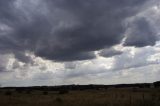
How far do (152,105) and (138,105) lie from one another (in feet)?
4.45

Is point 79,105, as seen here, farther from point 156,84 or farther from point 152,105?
point 156,84

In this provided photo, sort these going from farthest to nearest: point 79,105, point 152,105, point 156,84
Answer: point 156,84 < point 79,105 < point 152,105

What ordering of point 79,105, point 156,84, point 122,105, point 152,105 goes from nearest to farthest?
point 152,105 < point 122,105 < point 79,105 < point 156,84

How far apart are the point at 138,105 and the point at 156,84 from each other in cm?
10119

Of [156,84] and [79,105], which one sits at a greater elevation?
[156,84]

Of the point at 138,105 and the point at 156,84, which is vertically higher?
the point at 156,84

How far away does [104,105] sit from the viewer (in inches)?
1180

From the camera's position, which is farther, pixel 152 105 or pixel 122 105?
pixel 122 105

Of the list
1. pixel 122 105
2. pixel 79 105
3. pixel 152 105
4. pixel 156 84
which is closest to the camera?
pixel 152 105

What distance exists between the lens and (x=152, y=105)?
24938 mm

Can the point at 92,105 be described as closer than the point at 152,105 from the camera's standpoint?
No

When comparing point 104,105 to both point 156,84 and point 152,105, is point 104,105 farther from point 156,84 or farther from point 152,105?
point 156,84

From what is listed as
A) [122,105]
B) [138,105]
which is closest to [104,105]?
[122,105]

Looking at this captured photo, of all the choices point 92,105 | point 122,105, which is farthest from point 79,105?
point 122,105
